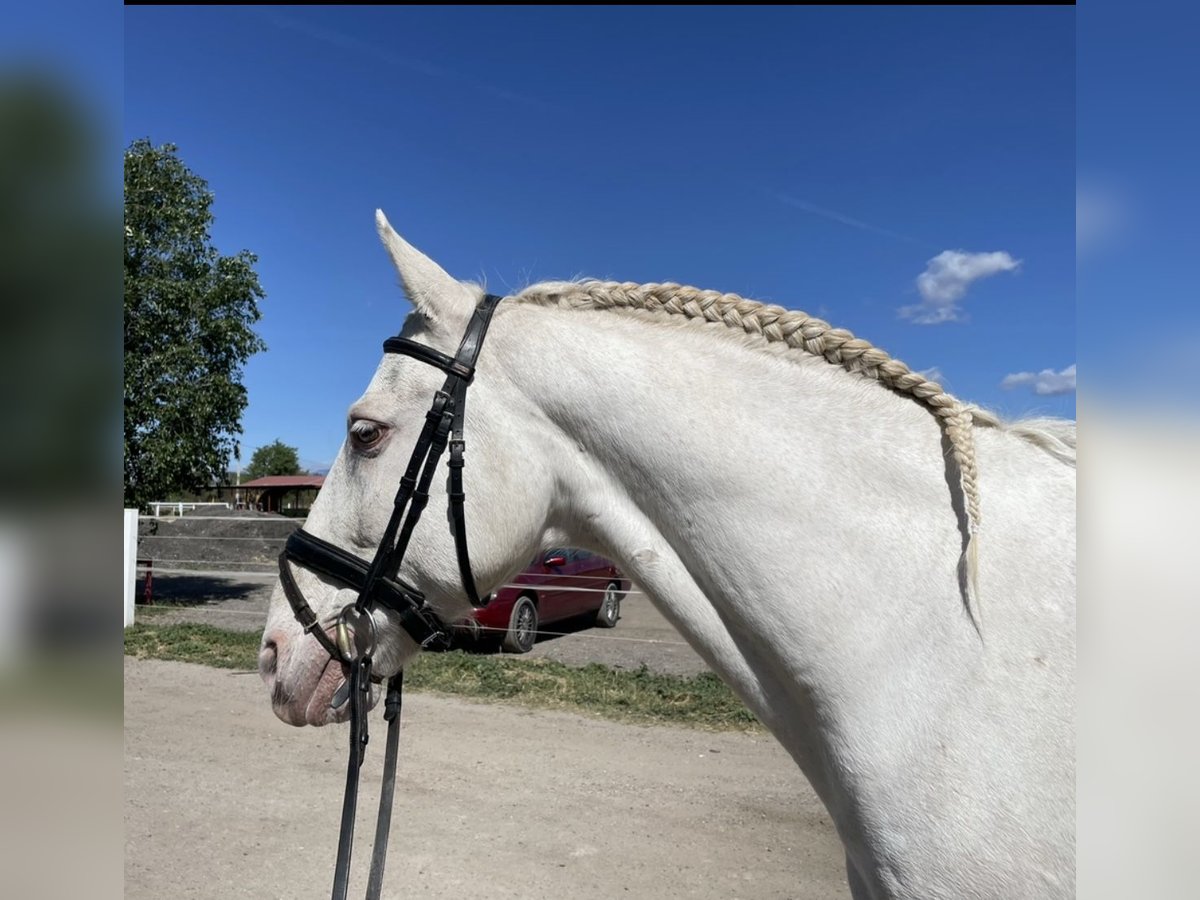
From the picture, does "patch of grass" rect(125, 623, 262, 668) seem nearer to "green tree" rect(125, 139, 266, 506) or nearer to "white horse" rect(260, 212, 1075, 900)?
"green tree" rect(125, 139, 266, 506)

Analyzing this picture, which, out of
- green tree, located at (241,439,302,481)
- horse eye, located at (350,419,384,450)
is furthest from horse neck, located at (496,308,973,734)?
green tree, located at (241,439,302,481)

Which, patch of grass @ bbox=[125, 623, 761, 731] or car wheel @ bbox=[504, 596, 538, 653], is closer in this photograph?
patch of grass @ bbox=[125, 623, 761, 731]

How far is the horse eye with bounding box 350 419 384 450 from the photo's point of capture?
1.89 metres

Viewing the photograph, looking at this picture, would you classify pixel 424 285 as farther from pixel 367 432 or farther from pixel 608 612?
pixel 608 612

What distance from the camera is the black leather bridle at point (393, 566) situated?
5.98 ft

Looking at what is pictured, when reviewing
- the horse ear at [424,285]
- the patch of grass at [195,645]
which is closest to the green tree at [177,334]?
the patch of grass at [195,645]

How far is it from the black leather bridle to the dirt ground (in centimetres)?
255

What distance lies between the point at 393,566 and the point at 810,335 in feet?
3.75

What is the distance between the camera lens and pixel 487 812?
4996 mm

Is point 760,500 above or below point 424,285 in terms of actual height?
below

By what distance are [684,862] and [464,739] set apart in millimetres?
2705

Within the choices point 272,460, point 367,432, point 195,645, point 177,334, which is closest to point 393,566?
point 367,432

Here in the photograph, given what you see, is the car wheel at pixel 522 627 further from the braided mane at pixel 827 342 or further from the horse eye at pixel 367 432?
the braided mane at pixel 827 342
